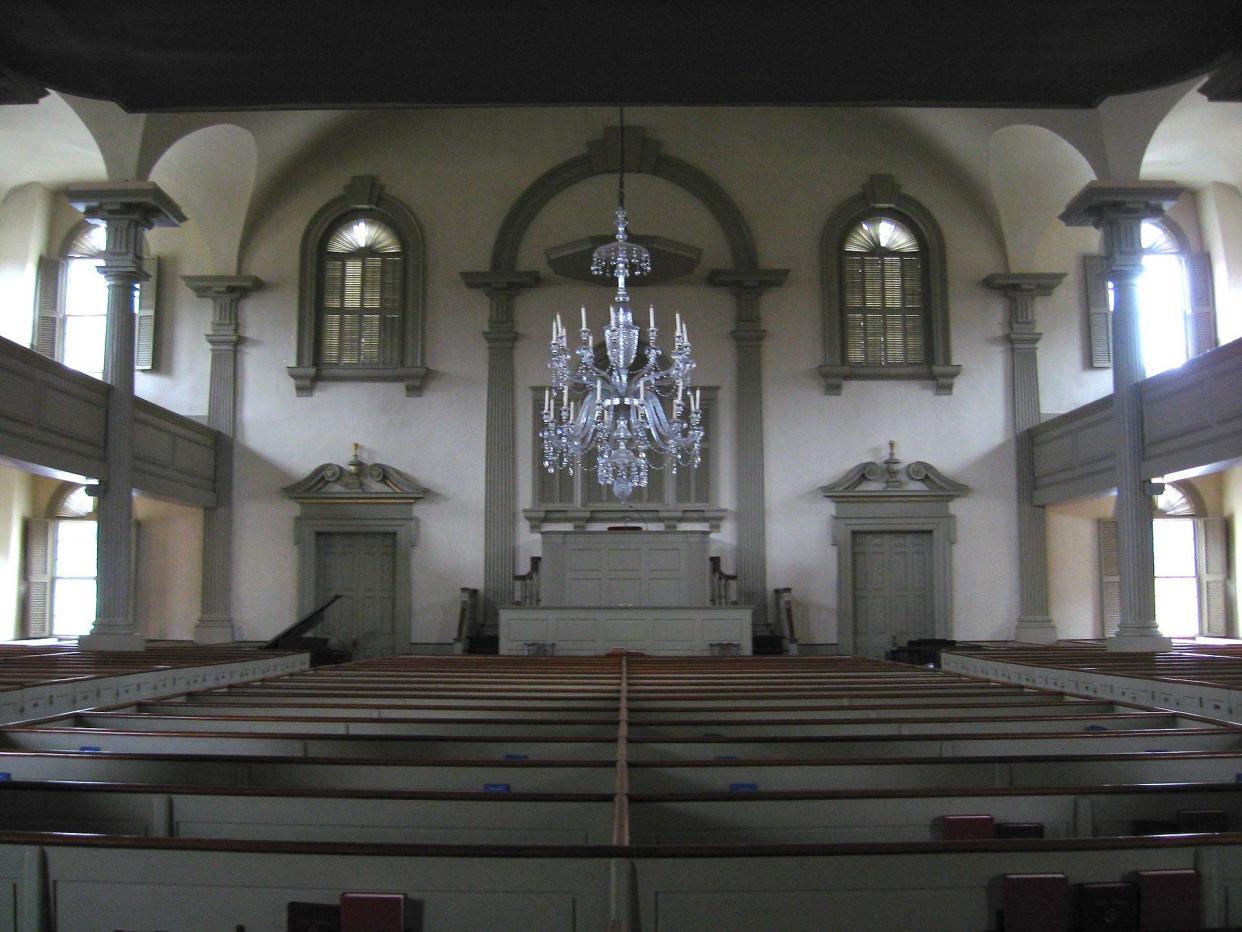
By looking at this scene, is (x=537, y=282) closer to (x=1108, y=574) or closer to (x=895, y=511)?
(x=895, y=511)

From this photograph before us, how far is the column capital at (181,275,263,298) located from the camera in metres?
16.4

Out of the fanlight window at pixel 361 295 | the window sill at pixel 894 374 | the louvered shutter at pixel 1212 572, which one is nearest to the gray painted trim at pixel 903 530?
the window sill at pixel 894 374

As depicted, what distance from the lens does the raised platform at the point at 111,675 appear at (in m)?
7.02

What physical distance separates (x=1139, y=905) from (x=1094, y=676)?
19.3 feet

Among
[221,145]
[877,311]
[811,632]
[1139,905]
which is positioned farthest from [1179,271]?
[1139,905]

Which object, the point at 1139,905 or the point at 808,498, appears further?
the point at 808,498

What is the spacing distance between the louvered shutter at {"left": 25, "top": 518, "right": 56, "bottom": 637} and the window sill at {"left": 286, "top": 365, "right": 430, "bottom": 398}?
422 cm

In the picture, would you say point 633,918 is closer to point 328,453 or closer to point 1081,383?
point 328,453

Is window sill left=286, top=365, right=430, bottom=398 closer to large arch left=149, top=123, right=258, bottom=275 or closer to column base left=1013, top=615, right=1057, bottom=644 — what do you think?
large arch left=149, top=123, right=258, bottom=275

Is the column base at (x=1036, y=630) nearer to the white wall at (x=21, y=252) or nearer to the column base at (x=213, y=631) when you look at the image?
the column base at (x=213, y=631)

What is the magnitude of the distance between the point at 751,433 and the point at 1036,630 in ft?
15.5

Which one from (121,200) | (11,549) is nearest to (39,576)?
(11,549)

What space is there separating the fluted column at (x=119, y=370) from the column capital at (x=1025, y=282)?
10.9 m

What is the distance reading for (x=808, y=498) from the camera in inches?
640
